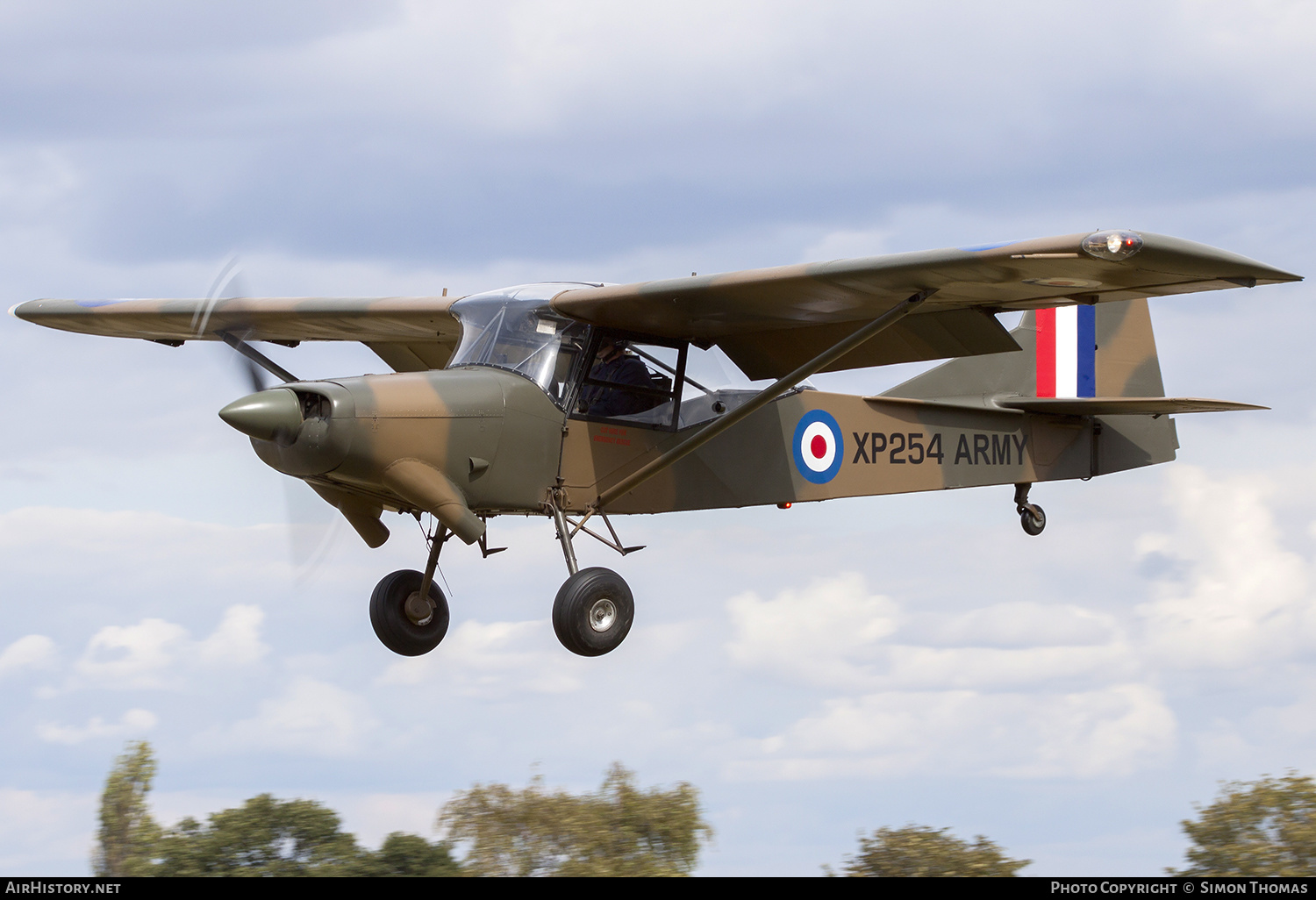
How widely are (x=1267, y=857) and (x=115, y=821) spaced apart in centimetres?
1489

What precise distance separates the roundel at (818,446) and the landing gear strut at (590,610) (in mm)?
2593

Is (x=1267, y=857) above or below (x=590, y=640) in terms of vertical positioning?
below

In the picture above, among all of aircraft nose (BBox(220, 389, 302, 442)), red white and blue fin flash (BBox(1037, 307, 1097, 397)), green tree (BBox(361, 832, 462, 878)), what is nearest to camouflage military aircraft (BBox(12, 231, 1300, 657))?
aircraft nose (BBox(220, 389, 302, 442))

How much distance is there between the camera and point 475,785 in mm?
14883

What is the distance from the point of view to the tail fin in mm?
13922

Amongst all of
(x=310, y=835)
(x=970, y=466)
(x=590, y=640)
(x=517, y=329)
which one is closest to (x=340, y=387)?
(x=517, y=329)

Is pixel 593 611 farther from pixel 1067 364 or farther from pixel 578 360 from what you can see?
pixel 1067 364

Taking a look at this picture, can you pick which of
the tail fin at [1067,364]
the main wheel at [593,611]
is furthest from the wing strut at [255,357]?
the tail fin at [1067,364]

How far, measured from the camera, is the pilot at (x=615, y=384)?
35.4ft

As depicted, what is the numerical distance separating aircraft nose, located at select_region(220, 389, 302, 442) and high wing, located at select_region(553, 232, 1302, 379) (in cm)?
243

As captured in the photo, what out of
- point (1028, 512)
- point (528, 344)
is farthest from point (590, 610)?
point (1028, 512)

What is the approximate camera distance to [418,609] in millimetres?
11250

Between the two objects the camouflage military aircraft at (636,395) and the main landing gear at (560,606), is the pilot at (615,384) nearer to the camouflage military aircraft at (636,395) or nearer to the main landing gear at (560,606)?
the camouflage military aircraft at (636,395)

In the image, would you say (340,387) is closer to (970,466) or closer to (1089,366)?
(970,466)
